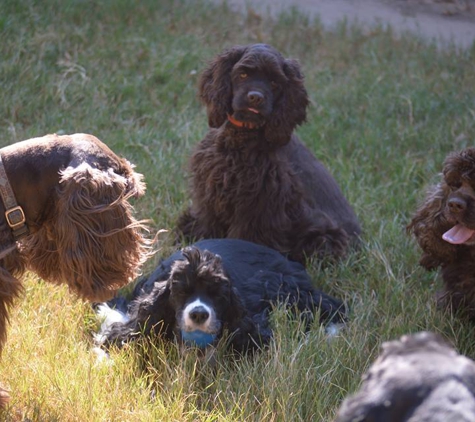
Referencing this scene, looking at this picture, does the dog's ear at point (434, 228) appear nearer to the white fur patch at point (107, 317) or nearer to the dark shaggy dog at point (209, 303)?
the dark shaggy dog at point (209, 303)

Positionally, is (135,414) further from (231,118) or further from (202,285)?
(231,118)

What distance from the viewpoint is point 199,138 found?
6.21 m

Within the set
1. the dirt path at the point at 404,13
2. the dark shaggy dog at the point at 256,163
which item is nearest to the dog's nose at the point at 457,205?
the dark shaggy dog at the point at 256,163

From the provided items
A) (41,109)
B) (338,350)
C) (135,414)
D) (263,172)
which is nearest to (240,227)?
(263,172)

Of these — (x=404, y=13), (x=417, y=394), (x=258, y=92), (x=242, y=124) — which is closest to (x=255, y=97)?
(x=258, y=92)

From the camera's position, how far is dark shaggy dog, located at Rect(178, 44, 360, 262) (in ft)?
15.1

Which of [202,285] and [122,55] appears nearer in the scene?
[202,285]

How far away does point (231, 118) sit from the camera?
15.3ft

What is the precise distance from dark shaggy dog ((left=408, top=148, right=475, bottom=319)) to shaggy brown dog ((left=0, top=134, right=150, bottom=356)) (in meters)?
1.61

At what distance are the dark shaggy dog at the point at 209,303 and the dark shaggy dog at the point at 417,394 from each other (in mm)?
2332

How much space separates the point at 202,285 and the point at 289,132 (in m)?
1.43

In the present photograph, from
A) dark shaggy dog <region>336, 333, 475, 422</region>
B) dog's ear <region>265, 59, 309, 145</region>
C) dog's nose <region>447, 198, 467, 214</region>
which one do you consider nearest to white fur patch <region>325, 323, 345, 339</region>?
dog's nose <region>447, 198, 467, 214</region>

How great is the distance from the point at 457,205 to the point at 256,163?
4.54 feet

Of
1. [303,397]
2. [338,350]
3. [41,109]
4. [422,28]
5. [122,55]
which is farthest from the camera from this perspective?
[422,28]
